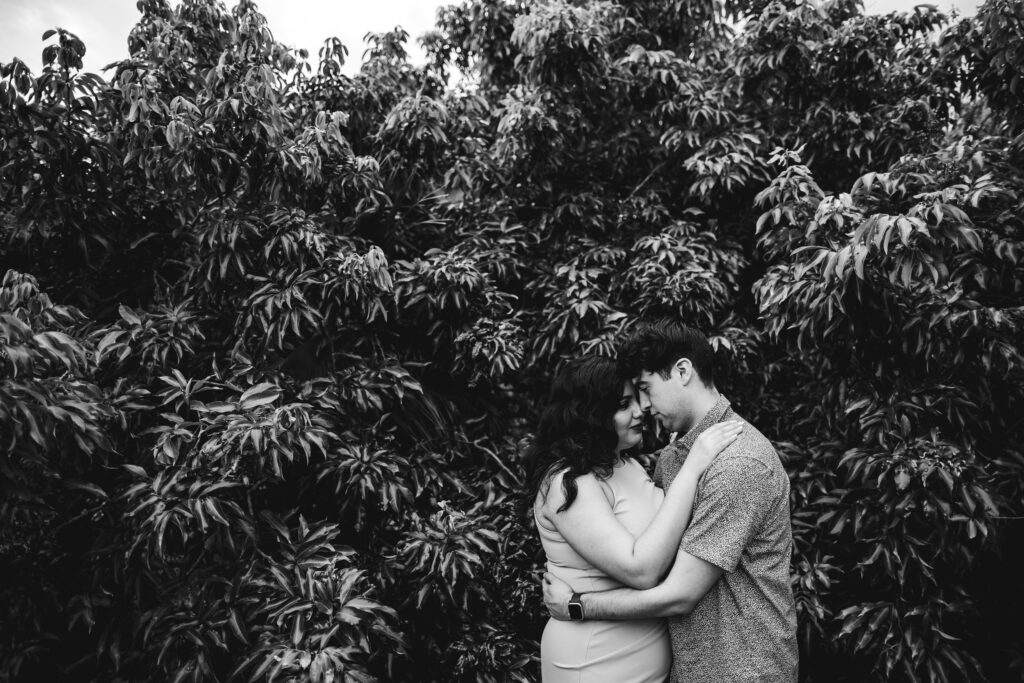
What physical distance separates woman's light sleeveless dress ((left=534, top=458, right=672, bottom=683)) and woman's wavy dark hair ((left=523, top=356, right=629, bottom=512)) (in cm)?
6

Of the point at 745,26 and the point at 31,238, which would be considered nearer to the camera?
the point at 31,238

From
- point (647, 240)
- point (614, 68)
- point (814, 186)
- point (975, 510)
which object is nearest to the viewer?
point (975, 510)

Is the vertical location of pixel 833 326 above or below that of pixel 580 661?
above

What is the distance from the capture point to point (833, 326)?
2.72m

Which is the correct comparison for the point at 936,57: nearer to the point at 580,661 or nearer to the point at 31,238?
the point at 580,661

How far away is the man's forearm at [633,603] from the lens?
1430mm

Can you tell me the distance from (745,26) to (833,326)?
242 centimetres

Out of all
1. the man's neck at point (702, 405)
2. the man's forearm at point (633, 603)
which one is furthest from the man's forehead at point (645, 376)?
the man's forearm at point (633, 603)

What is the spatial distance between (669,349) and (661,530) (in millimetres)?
487

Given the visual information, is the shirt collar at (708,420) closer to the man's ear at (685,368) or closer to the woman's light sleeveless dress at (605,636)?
the man's ear at (685,368)

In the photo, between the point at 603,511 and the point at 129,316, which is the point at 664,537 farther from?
the point at 129,316

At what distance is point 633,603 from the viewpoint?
1.49 meters

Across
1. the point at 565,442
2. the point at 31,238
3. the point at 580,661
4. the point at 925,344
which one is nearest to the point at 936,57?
the point at 925,344

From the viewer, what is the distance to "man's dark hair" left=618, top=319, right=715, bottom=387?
1689 mm
